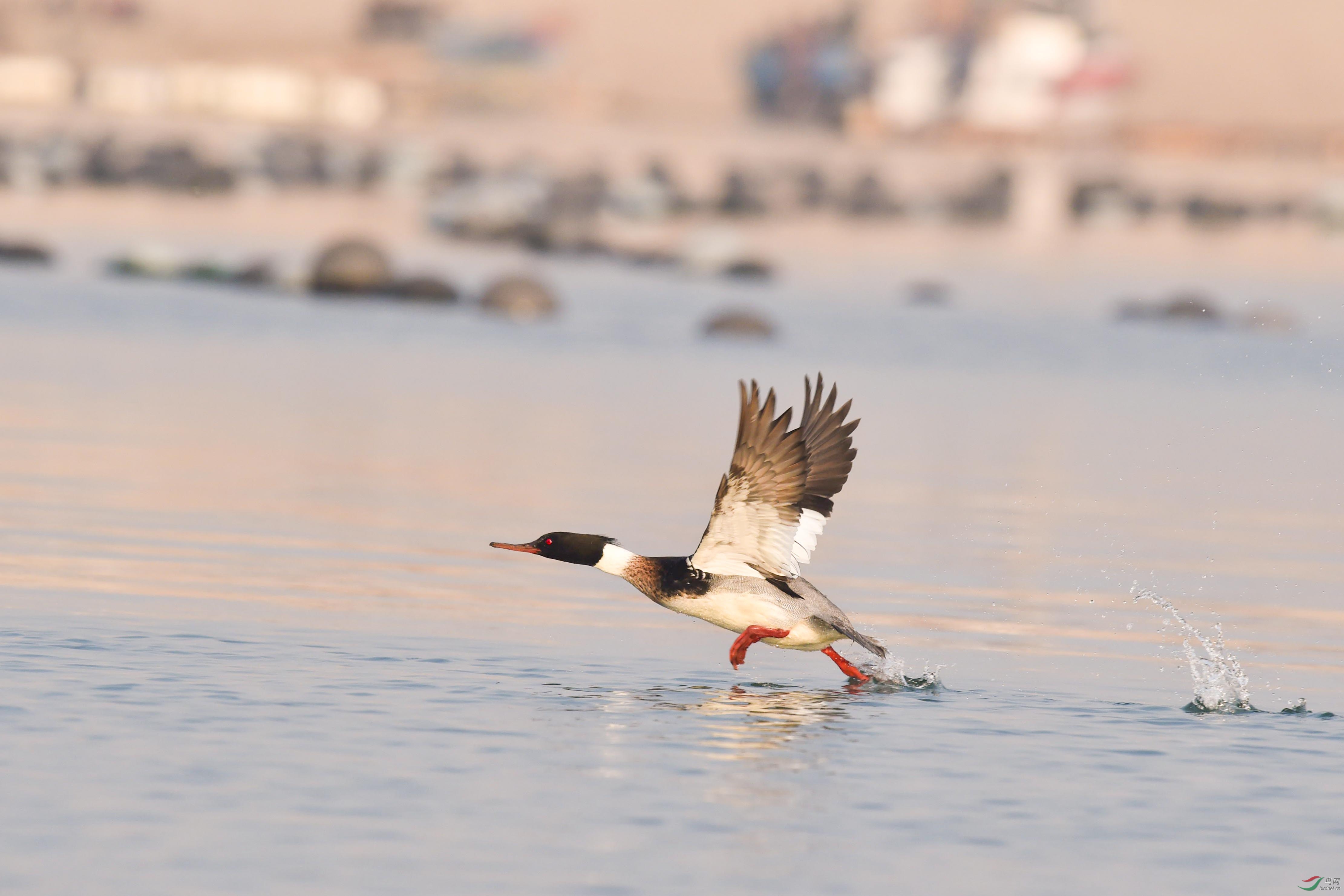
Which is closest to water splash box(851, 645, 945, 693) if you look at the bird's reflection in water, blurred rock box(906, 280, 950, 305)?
the bird's reflection in water

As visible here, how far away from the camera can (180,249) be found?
3612 inches

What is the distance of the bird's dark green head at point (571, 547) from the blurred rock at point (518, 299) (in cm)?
4512

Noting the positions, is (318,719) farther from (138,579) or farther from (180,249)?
(180,249)

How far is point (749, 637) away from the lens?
1645 cm

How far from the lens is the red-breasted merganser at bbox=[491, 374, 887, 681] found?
53.4 ft

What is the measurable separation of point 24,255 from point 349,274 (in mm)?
12996

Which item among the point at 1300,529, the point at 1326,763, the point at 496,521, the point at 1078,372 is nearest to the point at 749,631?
the point at 1326,763

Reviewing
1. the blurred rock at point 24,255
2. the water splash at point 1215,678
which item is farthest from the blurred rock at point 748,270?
the water splash at point 1215,678

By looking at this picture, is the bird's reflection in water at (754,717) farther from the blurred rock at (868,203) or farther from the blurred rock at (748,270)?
the blurred rock at (868,203)

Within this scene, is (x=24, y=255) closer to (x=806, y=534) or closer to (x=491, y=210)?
(x=491, y=210)

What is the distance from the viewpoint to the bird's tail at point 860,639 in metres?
16.2

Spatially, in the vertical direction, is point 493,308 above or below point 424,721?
above

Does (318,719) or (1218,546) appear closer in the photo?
(318,719)

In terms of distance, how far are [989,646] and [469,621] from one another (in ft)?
13.9
